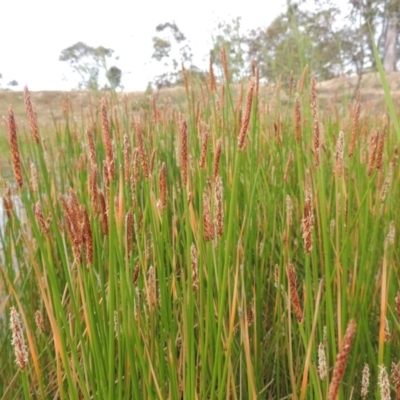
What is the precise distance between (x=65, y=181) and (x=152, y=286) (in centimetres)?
117

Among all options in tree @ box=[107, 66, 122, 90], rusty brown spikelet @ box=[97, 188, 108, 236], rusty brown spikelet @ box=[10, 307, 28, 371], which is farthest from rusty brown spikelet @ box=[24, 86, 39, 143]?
tree @ box=[107, 66, 122, 90]

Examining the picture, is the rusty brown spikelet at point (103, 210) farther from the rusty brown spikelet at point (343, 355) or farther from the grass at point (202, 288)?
the rusty brown spikelet at point (343, 355)

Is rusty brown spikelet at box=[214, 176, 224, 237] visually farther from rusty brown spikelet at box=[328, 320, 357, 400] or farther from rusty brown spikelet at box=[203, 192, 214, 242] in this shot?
rusty brown spikelet at box=[328, 320, 357, 400]

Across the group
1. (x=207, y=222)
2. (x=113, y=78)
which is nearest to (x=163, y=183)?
(x=207, y=222)

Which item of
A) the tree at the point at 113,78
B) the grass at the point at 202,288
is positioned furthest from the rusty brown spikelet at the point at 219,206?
the tree at the point at 113,78

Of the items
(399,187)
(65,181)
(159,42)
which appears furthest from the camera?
(159,42)

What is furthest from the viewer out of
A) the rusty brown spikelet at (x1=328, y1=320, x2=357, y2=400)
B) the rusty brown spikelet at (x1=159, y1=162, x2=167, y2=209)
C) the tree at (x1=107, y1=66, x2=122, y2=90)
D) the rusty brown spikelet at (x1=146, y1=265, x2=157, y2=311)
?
the tree at (x1=107, y1=66, x2=122, y2=90)

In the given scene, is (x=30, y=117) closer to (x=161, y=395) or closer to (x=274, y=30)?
(x=161, y=395)

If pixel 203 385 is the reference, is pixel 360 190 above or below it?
above

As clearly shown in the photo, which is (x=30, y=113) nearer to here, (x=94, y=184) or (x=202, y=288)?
(x=94, y=184)

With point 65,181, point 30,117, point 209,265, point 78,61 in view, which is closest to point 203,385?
point 209,265

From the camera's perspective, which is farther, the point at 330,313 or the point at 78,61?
the point at 78,61

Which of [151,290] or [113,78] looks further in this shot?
[113,78]

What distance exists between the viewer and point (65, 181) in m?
1.79
